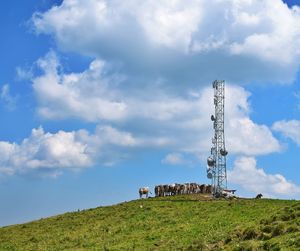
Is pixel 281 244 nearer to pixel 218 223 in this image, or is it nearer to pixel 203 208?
Answer: pixel 218 223

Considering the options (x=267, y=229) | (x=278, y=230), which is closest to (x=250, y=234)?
(x=267, y=229)

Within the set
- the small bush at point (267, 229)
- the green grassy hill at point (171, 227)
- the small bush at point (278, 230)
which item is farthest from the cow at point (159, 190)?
the small bush at point (278, 230)

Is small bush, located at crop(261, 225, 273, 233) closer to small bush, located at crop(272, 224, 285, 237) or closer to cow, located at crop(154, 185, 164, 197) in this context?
small bush, located at crop(272, 224, 285, 237)

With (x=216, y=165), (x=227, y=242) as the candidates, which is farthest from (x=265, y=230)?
(x=216, y=165)

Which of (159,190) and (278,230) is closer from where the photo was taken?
(278,230)

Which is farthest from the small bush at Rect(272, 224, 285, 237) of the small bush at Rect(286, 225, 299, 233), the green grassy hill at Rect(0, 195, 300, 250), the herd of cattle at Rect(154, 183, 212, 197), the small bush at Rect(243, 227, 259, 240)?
the herd of cattle at Rect(154, 183, 212, 197)

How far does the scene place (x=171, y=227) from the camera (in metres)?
39.8

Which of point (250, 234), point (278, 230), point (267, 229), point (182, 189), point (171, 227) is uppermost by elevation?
point (182, 189)

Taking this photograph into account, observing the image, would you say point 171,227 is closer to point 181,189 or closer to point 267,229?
point 267,229

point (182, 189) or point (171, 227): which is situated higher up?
point (182, 189)

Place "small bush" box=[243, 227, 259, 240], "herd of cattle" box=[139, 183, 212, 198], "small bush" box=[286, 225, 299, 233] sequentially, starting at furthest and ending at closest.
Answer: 1. "herd of cattle" box=[139, 183, 212, 198]
2. "small bush" box=[243, 227, 259, 240]
3. "small bush" box=[286, 225, 299, 233]

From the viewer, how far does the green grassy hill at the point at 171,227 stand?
29172 millimetres

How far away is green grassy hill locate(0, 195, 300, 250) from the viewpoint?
29172 mm

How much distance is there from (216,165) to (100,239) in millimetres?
23635
